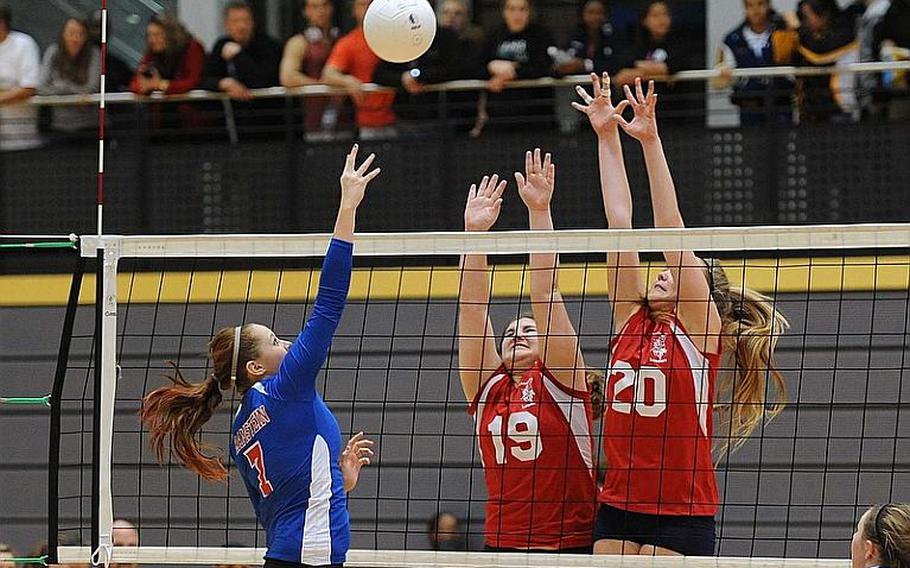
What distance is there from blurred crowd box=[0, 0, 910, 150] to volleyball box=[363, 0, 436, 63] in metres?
2.85

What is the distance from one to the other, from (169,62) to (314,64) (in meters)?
1.00

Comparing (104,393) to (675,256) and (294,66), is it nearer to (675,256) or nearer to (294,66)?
(675,256)

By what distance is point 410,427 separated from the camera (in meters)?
9.29

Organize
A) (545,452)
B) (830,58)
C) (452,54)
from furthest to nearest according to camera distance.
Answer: (452,54), (830,58), (545,452)

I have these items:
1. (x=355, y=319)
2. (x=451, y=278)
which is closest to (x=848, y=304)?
(x=451, y=278)

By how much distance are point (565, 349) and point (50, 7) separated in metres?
7.29

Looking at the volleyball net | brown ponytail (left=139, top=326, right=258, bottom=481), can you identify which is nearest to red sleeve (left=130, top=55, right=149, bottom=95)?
the volleyball net

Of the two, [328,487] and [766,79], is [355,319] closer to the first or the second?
[766,79]

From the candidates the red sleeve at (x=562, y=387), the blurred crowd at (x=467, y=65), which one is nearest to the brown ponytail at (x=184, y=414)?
the red sleeve at (x=562, y=387)

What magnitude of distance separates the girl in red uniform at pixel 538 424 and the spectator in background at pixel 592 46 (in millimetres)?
4018

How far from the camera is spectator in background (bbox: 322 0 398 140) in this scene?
897 cm

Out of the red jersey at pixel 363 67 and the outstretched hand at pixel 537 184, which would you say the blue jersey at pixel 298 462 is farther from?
the red jersey at pixel 363 67

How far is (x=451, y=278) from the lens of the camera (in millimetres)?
9148

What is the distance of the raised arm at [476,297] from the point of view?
501cm
